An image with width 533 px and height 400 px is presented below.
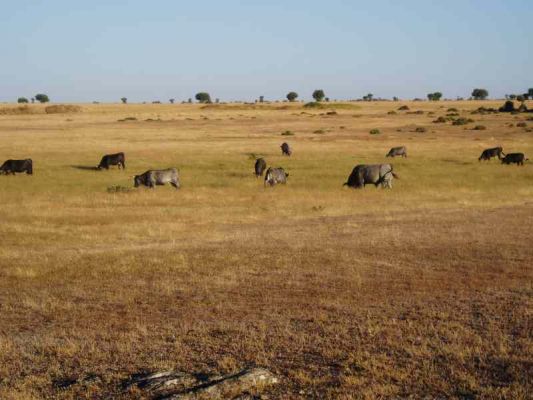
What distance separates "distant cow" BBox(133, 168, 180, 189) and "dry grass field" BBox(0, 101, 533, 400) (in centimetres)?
111

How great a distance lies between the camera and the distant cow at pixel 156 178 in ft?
89.8

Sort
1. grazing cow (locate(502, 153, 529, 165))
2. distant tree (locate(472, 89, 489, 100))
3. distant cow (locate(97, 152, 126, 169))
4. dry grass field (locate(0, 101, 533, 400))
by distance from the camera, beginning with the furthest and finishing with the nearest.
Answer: distant tree (locate(472, 89, 489, 100)) < grazing cow (locate(502, 153, 529, 165)) < distant cow (locate(97, 152, 126, 169)) < dry grass field (locate(0, 101, 533, 400))

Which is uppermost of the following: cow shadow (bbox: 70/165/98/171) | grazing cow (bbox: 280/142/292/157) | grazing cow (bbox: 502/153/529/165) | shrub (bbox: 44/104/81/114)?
shrub (bbox: 44/104/81/114)

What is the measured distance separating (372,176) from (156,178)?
29.3 ft

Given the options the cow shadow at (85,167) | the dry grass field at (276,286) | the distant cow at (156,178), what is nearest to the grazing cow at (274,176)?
the dry grass field at (276,286)

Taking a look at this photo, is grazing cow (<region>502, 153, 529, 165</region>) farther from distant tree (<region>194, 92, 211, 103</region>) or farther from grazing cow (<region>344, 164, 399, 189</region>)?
distant tree (<region>194, 92, 211, 103</region>)

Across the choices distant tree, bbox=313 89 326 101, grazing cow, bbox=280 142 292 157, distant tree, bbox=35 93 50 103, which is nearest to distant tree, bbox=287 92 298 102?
distant tree, bbox=313 89 326 101

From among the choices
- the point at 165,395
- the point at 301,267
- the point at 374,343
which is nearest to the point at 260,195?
the point at 301,267

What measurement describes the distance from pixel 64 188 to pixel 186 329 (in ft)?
63.5

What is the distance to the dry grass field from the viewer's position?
293 inches

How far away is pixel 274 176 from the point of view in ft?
91.2

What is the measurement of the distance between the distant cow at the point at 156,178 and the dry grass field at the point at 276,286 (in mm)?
1113

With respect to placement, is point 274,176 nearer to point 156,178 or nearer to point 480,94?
point 156,178

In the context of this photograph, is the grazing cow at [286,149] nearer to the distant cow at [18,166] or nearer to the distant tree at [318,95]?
the distant cow at [18,166]
